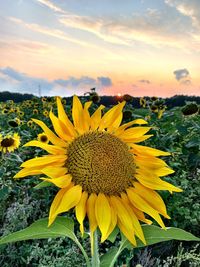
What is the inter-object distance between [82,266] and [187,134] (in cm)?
204

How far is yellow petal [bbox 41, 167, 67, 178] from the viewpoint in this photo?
93 cm

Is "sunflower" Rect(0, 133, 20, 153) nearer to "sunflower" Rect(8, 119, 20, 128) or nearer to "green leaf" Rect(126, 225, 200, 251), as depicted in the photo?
"sunflower" Rect(8, 119, 20, 128)

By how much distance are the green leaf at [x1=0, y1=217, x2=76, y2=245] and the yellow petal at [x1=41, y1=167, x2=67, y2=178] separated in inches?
4.1

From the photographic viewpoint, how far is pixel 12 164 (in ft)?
14.5

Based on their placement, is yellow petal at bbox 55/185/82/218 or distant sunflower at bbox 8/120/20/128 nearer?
yellow petal at bbox 55/185/82/218

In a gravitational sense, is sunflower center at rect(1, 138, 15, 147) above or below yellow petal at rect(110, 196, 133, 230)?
below

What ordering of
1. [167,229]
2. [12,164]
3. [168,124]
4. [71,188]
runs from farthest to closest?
[168,124], [12,164], [167,229], [71,188]

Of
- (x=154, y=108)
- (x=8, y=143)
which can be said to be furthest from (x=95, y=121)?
(x=154, y=108)

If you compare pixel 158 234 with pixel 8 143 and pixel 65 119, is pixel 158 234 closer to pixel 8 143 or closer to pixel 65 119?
pixel 65 119

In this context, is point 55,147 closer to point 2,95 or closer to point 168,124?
point 168,124

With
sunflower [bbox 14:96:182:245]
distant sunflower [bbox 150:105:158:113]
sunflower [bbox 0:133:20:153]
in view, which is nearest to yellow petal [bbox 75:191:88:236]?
sunflower [bbox 14:96:182:245]

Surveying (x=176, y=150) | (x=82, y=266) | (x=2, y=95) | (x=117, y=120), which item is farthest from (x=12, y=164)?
(x=2, y=95)

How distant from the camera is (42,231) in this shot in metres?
0.98

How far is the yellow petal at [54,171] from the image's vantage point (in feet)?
3.05
